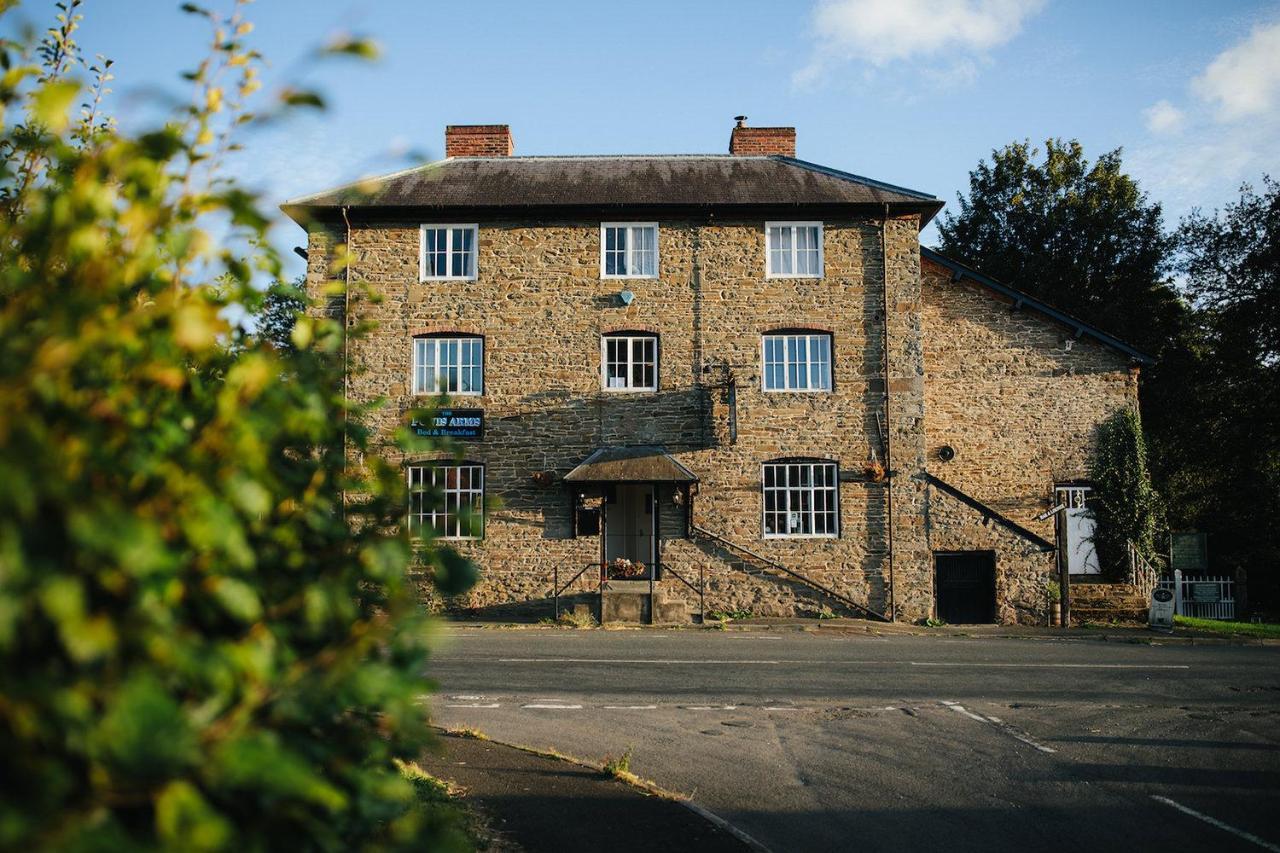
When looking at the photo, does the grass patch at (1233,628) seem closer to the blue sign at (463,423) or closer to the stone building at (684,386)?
the stone building at (684,386)

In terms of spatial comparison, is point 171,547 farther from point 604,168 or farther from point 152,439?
point 604,168

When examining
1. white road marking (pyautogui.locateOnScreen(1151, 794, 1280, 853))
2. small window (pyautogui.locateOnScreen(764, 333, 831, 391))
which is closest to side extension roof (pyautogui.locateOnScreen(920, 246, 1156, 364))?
small window (pyautogui.locateOnScreen(764, 333, 831, 391))

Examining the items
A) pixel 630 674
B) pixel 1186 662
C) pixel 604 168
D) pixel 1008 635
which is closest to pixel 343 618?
pixel 630 674

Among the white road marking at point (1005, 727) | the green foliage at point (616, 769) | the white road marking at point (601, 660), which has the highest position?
the green foliage at point (616, 769)

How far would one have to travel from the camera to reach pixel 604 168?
2541 cm

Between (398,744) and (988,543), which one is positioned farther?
(988,543)

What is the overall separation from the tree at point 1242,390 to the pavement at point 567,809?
30.1m

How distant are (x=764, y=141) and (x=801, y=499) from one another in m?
10.2

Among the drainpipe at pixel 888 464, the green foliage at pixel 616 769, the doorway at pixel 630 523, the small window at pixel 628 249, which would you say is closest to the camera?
the green foliage at pixel 616 769

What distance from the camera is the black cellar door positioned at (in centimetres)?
2275

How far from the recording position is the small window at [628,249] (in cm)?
2353

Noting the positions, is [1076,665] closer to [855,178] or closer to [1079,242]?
[855,178]

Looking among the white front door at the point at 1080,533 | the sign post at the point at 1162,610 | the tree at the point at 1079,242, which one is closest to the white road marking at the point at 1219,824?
the sign post at the point at 1162,610

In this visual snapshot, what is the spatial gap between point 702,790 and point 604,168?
66.0 ft
